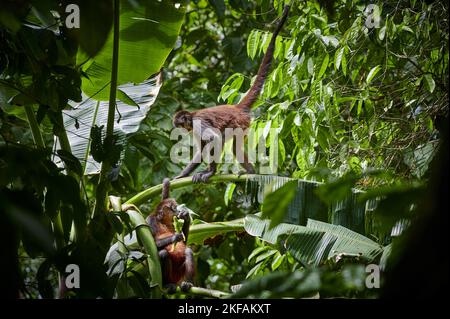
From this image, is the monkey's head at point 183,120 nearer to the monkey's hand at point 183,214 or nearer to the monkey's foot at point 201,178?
the monkey's foot at point 201,178

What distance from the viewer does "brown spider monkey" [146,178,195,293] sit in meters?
5.44

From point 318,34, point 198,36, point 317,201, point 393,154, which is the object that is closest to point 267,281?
point 317,201

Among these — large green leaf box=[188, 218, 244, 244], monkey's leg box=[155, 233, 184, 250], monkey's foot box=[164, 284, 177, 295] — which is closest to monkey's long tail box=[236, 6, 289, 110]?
large green leaf box=[188, 218, 244, 244]

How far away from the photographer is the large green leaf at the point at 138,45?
5.23m

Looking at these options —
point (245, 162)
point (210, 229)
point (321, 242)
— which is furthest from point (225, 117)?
point (321, 242)

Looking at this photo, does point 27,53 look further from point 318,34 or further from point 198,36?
point 198,36

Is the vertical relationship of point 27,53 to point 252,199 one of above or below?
above

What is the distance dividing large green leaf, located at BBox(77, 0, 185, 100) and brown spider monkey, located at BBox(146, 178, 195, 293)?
1.02 m

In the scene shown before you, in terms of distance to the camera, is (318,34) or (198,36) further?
(198,36)

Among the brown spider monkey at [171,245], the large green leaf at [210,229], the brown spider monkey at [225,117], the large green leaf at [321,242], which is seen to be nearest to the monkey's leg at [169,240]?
the brown spider monkey at [171,245]

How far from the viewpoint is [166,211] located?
6.10 m

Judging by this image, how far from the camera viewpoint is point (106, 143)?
369 centimetres

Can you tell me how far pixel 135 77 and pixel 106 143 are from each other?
196cm

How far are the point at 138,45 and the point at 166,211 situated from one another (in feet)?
5.45
